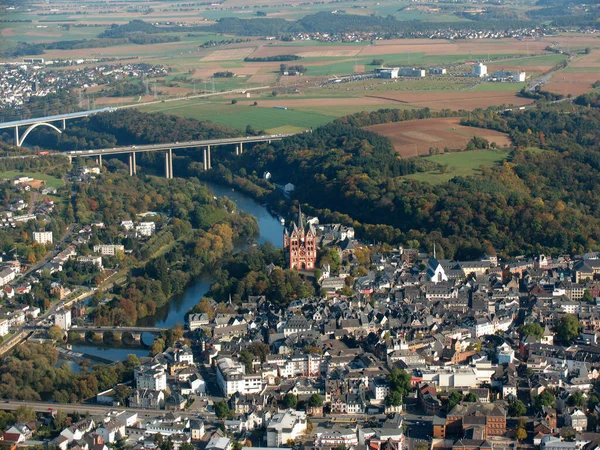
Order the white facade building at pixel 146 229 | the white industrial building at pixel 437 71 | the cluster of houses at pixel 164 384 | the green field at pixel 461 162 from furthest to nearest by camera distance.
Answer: the white industrial building at pixel 437 71 → the green field at pixel 461 162 → the white facade building at pixel 146 229 → the cluster of houses at pixel 164 384

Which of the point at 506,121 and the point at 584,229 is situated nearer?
the point at 584,229

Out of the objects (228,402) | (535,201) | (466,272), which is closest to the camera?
(228,402)

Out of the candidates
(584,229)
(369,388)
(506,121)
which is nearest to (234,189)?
(506,121)

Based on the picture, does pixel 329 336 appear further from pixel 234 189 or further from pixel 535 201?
pixel 234 189

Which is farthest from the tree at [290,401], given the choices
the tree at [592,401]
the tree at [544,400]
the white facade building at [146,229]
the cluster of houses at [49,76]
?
the cluster of houses at [49,76]

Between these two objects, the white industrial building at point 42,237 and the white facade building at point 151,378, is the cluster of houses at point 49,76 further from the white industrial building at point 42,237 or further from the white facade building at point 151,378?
the white facade building at point 151,378

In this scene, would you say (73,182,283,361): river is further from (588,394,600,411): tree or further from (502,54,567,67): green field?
(502,54,567,67): green field
